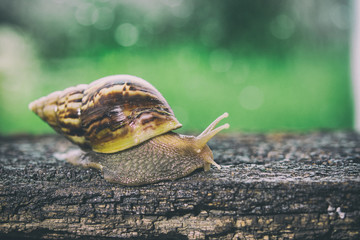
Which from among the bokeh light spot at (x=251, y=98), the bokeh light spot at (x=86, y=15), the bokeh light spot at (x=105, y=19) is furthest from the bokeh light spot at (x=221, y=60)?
the bokeh light spot at (x=86, y=15)

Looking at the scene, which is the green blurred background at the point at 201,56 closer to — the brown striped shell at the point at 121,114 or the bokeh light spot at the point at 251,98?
the bokeh light spot at the point at 251,98

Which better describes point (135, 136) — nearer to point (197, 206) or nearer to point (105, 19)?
point (197, 206)

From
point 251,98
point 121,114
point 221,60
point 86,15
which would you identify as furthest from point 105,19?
point 121,114

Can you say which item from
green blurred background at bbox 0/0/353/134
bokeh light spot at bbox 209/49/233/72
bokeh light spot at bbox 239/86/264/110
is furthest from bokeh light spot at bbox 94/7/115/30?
bokeh light spot at bbox 239/86/264/110

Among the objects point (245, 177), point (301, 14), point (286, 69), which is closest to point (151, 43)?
point (286, 69)

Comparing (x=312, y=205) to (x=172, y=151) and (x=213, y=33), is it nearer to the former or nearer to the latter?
(x=172, y=151)
